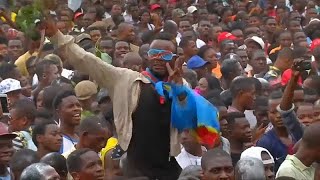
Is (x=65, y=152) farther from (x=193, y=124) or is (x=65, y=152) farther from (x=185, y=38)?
(x=185, y=38)

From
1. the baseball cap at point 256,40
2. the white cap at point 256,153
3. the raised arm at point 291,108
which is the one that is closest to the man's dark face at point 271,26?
the baseball cap at point 256,40

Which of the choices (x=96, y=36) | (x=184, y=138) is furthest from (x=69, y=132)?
(x=96, y=36)

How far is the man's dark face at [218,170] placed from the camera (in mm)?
6168

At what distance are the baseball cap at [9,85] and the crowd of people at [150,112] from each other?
10 mm

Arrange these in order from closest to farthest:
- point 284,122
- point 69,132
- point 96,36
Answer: point 284,122
point 69,132
point 96,36

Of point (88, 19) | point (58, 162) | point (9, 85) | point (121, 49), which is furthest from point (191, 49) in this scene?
point (58, 162)

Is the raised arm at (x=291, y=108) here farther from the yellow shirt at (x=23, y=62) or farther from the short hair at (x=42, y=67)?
the yellow shirt at (x=23, y=62)

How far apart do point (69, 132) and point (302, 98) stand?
2.12m

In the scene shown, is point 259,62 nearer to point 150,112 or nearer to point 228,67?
point 228,67

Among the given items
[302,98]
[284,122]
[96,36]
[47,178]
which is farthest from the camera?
[96,36]

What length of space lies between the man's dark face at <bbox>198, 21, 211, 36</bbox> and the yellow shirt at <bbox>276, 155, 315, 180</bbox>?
812cm

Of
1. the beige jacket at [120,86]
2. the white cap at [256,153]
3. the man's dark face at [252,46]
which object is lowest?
the man's dark face at [252,46]

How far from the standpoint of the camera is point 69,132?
7672 mm

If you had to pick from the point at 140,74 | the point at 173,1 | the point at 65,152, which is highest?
the point at 140,74
